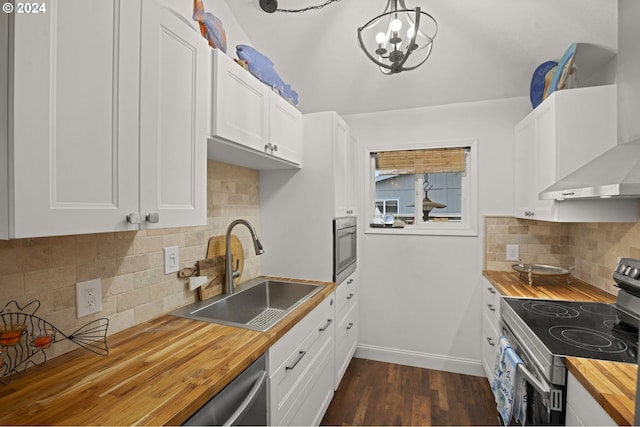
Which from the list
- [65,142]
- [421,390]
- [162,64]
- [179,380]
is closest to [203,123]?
[162,64]

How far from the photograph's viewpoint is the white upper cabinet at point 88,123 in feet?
2.27

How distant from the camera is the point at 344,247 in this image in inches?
94.0

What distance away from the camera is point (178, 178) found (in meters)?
1.17

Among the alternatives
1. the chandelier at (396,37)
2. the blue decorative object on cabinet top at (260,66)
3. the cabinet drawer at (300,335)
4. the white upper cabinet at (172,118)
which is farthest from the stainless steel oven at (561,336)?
the blue decorative object on cabinet top at (260,66)

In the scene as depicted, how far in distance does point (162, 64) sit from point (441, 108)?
2315 millimetres

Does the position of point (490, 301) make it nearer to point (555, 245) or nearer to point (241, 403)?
point (555, 245)

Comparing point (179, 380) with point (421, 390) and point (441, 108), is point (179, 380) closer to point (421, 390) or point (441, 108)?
point (421, 390)

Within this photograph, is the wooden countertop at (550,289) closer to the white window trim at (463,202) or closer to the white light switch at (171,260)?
the white window trim at (463,202)

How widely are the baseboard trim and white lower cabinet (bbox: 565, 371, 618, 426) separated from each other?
1.54 m

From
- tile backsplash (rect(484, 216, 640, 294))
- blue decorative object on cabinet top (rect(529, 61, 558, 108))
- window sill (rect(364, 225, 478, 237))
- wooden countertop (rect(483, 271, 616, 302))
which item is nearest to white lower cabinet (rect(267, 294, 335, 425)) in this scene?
window sill (rect(364, 225, 478, 237))

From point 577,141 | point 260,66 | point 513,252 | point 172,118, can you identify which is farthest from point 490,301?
point 172,118

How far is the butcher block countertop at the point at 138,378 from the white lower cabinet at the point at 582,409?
1118 millimetres

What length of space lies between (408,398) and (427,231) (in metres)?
1.35

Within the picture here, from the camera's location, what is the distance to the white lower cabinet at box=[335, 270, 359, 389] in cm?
224
